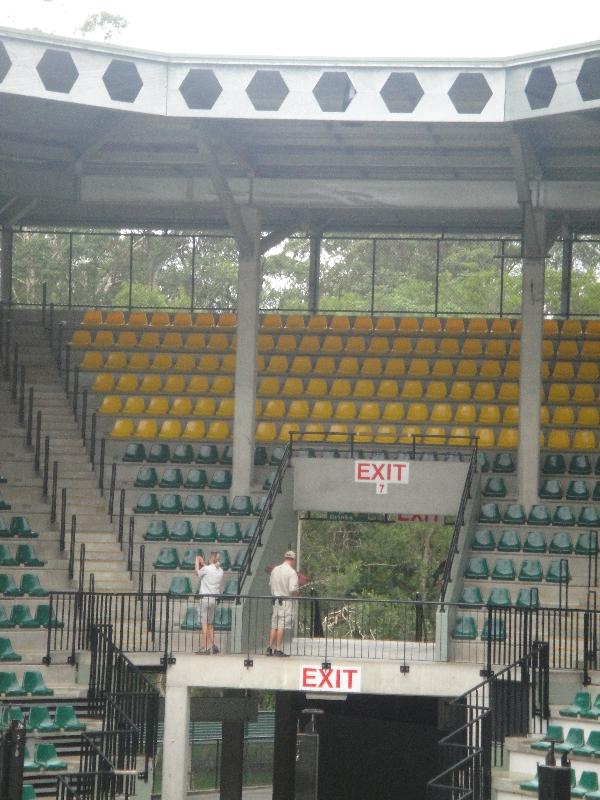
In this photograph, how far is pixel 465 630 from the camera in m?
23.3

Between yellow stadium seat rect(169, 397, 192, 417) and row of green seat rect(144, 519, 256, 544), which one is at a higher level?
yellow stadium seat rect(169, 397, 192, 417)

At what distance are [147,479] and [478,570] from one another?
260 inches

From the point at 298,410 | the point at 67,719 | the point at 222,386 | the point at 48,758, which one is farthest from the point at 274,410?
the point at 48,758

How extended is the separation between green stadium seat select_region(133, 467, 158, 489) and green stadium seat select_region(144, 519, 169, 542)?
1718mm

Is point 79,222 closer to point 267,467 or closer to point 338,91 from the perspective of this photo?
point 267,467

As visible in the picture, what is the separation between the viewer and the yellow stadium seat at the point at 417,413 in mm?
30750

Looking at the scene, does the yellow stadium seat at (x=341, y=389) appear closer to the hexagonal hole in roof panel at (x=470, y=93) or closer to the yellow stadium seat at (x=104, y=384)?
the yellow stadium seat at (x=104, y=384)

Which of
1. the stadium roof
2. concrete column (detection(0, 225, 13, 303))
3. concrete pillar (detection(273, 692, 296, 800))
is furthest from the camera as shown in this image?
concrete column (detection(0, 225, 13, 303))

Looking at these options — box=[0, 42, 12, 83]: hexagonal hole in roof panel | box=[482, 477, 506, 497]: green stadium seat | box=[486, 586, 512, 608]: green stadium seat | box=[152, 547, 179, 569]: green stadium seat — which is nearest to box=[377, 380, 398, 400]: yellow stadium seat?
box=[482, 477, 506, 497]: green stadium seat

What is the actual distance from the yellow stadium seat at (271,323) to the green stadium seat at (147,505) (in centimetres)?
742

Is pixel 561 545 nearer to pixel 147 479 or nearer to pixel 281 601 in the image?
pixel 281 601

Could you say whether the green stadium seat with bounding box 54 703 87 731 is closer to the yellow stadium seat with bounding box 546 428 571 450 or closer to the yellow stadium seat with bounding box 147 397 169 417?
the yellow stadium seat with bounding box 147 397 169 417

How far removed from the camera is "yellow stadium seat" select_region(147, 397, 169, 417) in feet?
102

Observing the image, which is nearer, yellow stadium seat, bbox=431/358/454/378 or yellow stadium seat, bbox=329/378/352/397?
yellow stadium seat, bbox=329/378/352/397
